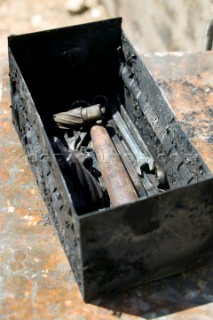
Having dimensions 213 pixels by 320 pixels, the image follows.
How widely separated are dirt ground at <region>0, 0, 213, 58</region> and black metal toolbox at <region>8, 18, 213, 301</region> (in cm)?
158

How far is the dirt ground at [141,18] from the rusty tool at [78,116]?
72.2 inches

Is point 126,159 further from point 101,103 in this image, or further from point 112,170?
point 101,103

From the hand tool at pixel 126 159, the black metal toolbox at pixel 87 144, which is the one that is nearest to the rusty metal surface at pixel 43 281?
the black metal toolbox at pixel 87 144

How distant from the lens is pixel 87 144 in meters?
3.75

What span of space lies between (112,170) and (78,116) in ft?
1.87

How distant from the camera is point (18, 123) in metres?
3.62

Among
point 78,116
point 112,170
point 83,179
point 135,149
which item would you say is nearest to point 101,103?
point 78,116

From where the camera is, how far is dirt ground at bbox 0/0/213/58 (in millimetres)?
5156

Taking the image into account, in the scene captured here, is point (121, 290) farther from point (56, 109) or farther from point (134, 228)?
point (56, 109)

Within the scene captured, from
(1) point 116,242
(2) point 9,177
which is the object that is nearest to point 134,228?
(1) point 116,242

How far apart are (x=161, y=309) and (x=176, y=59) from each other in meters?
2.26

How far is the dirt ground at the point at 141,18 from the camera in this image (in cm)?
516

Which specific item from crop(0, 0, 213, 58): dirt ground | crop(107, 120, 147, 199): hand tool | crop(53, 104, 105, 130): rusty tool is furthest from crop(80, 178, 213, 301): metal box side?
crop(0, 0, 213, 58): dirt ground

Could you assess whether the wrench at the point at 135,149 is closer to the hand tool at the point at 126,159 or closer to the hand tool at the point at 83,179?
the hand tool at the point at 126,159
